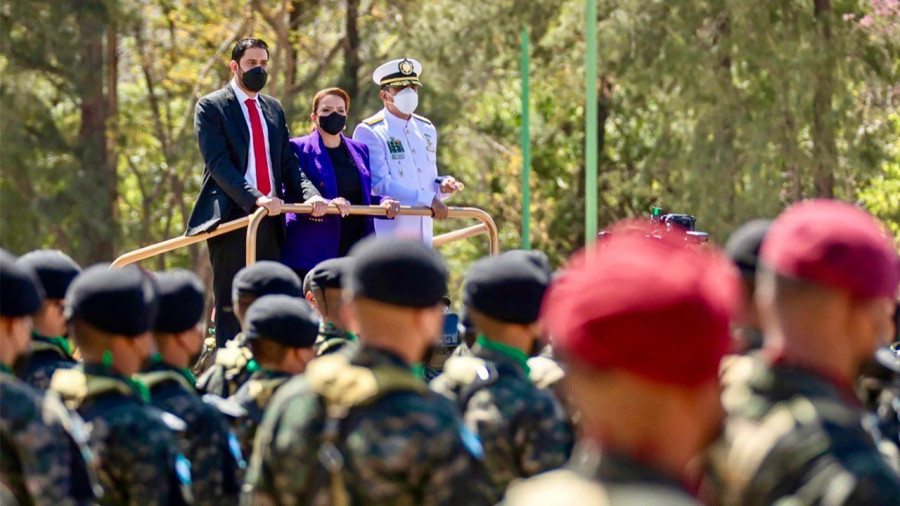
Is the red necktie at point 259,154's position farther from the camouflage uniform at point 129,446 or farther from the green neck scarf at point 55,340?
the camouflage uniform at point 129,446

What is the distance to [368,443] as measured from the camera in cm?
356

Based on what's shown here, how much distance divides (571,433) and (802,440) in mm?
1696

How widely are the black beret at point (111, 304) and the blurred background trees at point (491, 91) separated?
17.9 m

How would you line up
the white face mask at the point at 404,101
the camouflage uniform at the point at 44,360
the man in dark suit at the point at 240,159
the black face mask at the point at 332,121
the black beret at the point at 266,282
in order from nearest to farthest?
the camouflage uniform at the point at 44,360 → the black beret at the point at 266,282 → the man in dark suit at the point at 240,159 → the black face mask at the point at 332,121 → the white face mask at the point at 404,101

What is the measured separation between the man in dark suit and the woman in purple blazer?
13 centimetres

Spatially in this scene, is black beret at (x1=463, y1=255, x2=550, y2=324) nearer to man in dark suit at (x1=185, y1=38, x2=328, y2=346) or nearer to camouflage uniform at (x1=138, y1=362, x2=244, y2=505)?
camouflage uniform at (x1=138, y1=362, x2=244, y2=505)

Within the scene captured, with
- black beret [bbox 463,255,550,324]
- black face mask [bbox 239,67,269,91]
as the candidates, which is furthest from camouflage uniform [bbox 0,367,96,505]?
black face mask [bbox 239,67,269,91]

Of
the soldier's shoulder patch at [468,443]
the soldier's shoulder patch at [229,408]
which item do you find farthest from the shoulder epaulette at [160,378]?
the soldier's shoulder patch at [468,443]

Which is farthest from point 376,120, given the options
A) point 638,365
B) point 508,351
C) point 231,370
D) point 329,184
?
point 638,365

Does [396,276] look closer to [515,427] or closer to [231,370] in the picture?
[515,427]

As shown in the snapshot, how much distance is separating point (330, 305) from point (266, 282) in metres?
0.61

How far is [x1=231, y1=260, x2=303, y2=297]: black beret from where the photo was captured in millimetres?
6246

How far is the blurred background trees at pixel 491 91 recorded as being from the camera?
22703 mm

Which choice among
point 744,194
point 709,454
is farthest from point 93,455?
point 744,194
